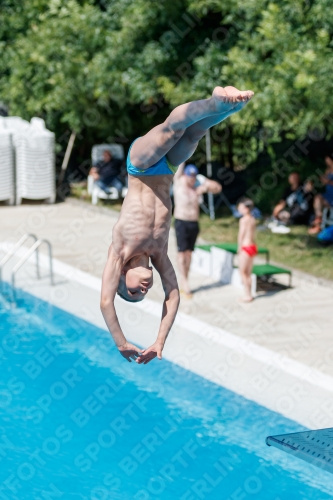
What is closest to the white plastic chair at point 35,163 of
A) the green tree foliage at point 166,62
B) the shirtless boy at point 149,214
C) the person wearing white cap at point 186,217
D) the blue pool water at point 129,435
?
the green tree foliage at point 166,62

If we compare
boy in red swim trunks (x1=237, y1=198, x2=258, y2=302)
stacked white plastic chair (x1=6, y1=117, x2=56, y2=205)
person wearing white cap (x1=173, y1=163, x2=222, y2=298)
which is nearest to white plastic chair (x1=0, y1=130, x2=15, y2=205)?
stacked white plastic chair (x1=6, y1=117, x2=56, y2=205)

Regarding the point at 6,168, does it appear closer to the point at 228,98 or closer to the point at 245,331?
the point at 245,331

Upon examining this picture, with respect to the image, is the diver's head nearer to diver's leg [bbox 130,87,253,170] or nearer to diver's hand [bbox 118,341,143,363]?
diver's hand [bbox 118,341,143,363]

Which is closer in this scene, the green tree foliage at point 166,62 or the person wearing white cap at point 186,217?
the person wearing white cap at point 186,217

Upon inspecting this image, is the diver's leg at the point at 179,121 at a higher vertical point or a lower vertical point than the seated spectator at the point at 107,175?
higher

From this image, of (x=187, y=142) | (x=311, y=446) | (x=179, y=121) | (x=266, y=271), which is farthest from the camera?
(x=266, y=271)

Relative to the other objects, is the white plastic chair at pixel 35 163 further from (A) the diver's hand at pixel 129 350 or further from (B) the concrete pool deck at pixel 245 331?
(A) the diver's hand at pixel 129 350

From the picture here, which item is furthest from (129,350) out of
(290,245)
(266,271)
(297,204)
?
(297,204)

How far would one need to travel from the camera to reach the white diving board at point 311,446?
220 inches

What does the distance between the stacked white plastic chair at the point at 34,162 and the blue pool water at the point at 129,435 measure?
30.4ft

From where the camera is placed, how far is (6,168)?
18.8m

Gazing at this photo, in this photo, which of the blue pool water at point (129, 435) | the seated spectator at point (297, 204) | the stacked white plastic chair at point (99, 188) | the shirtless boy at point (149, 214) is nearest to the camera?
the shirtless boy at point (149, 214)

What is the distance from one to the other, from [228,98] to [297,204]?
11378 mm

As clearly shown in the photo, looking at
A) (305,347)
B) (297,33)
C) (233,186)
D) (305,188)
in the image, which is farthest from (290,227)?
(305,347)
